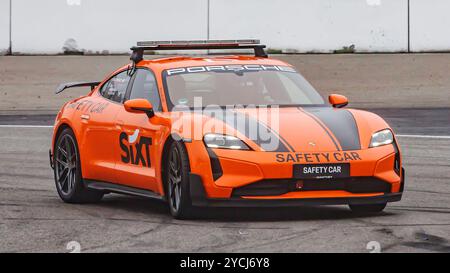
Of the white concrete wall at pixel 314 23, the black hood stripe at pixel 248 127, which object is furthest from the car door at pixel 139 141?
the white concrete wall at pixel 314 23

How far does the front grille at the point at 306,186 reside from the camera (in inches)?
406

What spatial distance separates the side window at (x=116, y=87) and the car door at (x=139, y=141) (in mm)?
171

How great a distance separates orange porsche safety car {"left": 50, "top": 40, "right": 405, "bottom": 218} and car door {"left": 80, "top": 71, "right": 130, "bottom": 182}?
0.04 feet

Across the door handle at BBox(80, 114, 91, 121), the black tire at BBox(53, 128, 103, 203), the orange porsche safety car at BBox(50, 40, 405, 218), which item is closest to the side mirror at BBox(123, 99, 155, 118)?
the orange porsche safety car at BBox(50, 40, 405, 218)

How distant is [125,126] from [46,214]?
42.0 inches

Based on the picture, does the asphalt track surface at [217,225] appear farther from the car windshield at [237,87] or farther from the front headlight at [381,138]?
the car windshield at [237,87]

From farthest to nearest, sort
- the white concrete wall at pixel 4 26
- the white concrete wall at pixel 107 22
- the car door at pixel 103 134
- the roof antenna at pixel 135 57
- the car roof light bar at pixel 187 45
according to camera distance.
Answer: the white concrete wall at pixel 4 26
the white concrete wall at pixel 107 22
the roof antenna at pixel 135 57
the car roof light bar at pixel 187 45
the car door at pixel 103 134

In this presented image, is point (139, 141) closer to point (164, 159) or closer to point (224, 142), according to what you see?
point (164, 159)

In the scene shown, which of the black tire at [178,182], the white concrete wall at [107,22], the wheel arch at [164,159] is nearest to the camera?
the black tire at [178,182]

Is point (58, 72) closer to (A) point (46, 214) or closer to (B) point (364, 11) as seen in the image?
(B) point (364, 11)

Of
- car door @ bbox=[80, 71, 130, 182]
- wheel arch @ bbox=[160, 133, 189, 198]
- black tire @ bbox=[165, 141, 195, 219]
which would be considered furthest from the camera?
car door @ bbox=[80, 71, 130, 182]

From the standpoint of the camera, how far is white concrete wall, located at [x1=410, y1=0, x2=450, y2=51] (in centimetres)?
2789

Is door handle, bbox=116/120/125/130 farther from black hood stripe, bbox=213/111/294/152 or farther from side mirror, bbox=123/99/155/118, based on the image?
black hood stripe, bbox=213/111/294/152
